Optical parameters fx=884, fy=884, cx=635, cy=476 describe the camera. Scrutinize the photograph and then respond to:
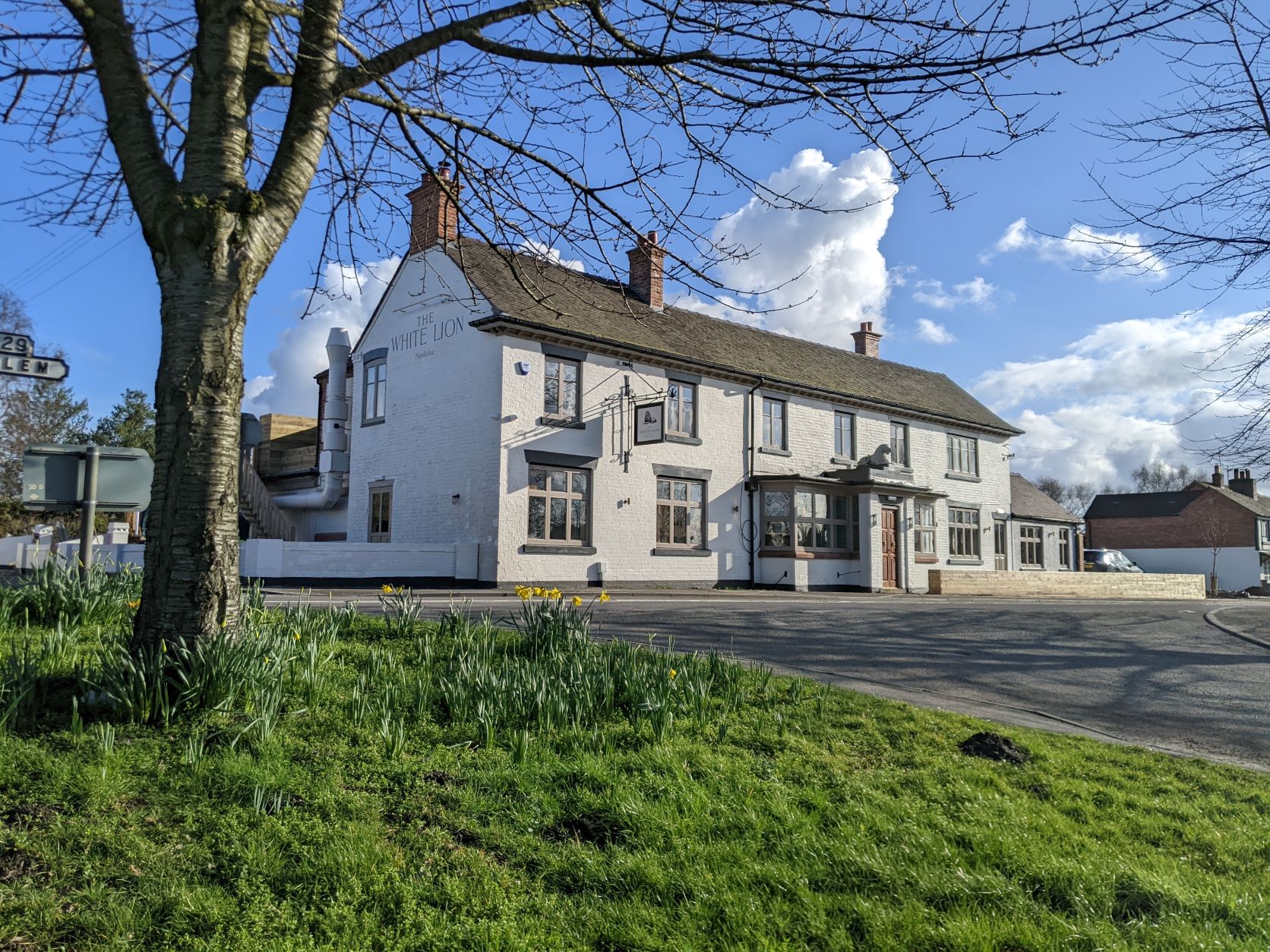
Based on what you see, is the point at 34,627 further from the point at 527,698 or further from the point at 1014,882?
the point at 1014,882

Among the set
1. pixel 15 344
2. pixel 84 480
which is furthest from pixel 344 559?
pixel 15 344

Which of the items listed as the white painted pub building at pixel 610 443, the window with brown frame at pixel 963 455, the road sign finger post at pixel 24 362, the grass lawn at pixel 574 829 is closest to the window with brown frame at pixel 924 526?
the white painted pub building at pixel 610 443

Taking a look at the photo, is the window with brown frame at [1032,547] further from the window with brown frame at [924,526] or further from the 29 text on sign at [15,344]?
the 29 text on sign at [15,344]

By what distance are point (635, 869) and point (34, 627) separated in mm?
5647

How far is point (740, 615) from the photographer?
14227 mm

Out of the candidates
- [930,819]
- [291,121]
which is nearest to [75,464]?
[291,121]

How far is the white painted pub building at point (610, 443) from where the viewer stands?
21719 millimetres

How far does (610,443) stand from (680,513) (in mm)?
3307

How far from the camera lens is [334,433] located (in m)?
26.5

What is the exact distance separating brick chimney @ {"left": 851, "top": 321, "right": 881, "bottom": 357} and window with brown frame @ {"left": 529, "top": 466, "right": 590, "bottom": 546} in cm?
2008

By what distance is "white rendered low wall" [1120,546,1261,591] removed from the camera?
61.1 meters

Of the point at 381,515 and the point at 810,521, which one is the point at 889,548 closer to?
the point at 810,521

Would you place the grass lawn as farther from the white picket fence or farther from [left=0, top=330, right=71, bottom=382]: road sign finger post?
the white picket fence

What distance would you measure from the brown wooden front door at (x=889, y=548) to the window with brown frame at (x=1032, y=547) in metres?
13.5
